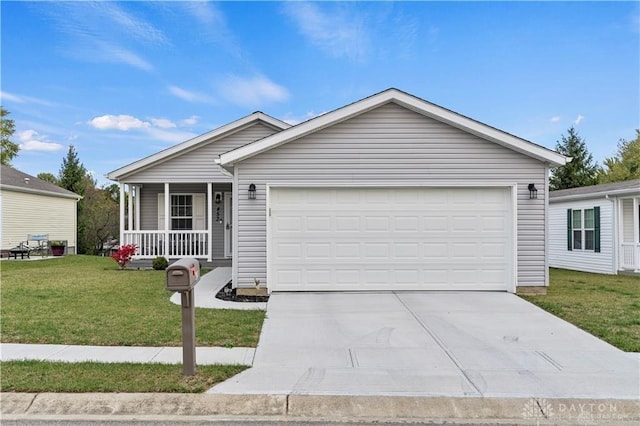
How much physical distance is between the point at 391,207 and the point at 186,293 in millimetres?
5603

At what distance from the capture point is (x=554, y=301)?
8.20 metres

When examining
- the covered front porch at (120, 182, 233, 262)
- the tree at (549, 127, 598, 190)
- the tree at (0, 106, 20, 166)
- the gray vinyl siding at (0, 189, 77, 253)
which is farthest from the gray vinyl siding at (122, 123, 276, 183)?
the tree at (0, 106, 20, 166)

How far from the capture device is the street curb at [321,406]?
3.62 meters

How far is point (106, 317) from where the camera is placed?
21.9 ft

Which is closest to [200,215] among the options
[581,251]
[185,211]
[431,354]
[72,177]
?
[185,211]

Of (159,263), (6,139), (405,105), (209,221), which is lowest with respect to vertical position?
(159,263)

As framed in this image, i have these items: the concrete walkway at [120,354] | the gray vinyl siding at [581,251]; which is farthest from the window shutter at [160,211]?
the gray vinyl siding at [581,251]

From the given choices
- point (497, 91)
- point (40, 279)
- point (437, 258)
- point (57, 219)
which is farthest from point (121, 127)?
point (437, 258)

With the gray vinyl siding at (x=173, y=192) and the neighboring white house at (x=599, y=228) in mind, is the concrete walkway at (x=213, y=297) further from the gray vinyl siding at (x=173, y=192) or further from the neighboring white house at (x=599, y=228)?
the neighboring white house at (x=599, y=228)

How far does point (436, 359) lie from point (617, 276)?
11.6m

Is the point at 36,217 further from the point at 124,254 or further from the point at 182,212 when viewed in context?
the point at 124,254

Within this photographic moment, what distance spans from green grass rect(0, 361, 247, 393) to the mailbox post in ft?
Answer: 0.49

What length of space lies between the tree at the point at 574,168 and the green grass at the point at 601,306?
23.7m

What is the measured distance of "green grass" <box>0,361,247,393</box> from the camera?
12.7 feet
